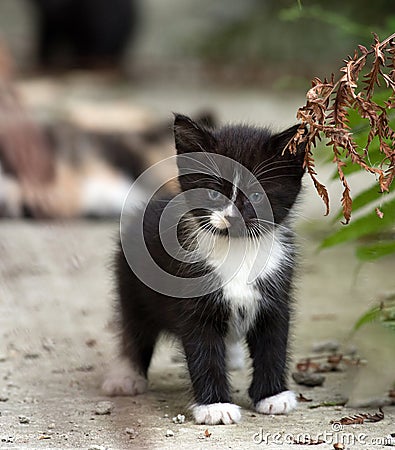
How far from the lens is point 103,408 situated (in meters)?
3.39

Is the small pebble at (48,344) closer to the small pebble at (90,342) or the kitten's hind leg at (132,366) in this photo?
the small pebble at (90,342)

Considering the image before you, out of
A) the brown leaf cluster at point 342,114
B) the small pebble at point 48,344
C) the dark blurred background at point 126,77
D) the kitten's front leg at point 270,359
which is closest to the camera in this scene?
the brown leaf cluster at point 342,114

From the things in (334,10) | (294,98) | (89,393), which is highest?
(334,10)

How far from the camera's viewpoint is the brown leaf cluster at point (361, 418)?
3.20m

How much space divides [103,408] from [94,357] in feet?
3.02

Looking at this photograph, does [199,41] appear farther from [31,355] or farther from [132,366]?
[132,366]

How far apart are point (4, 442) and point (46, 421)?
28cm

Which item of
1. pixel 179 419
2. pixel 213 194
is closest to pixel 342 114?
pixel 213 194

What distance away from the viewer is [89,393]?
371cm

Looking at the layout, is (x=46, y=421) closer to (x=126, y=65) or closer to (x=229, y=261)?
(x=229, y=261)

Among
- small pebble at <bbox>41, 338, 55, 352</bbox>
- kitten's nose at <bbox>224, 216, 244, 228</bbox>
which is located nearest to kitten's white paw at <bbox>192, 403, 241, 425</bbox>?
kitten's nose at <bbox>224, 216, 244, 228</bbox>

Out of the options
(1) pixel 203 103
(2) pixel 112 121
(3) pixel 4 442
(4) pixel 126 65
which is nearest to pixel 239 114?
(1) pixel 203 103

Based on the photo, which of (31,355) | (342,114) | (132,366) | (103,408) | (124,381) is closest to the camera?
(342,114)

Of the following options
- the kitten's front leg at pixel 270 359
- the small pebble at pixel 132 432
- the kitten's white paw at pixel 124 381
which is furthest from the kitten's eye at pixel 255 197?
the kitten's white paw at pixel 124 381
